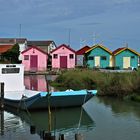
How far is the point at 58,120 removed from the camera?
76.9 ft

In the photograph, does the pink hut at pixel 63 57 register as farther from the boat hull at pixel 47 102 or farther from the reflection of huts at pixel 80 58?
the boat hull at pixel 47 102

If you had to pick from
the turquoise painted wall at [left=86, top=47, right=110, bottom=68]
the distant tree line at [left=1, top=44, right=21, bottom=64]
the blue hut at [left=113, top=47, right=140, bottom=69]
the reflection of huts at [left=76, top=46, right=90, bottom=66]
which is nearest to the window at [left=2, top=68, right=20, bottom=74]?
the turquoise painted wall at [left=86, top=47, right=110, bottom=68]

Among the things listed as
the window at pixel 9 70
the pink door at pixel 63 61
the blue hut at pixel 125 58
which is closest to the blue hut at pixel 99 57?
the blue hut at pixel 125 58

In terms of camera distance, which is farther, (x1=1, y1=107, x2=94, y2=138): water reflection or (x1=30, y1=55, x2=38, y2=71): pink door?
(x1=30, y1=55, x2=38, y2=71): pink door

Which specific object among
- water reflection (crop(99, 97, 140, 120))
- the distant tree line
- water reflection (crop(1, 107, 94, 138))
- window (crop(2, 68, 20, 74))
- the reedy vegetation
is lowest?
water reflection (crop(1, 107, 94, 138))

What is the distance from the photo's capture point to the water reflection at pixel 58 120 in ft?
67.6

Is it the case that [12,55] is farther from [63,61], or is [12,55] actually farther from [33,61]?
[63,61]

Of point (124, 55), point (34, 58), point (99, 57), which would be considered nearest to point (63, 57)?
point (34, 58)

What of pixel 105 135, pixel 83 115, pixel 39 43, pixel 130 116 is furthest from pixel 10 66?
pixel 39 43

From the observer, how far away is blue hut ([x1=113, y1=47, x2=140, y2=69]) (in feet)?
217

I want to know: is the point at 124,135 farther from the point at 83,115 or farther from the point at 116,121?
the point at 83,115

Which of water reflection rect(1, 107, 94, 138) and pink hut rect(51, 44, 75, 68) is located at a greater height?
pink hut rect(51, 44, 75, 68)

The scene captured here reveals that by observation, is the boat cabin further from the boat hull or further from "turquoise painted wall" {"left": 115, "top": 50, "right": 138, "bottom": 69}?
"turquoise painted wall" {"left": 115, "top": 50, "right": 138, "bottom": 69}

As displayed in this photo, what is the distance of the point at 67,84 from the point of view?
132 feet
